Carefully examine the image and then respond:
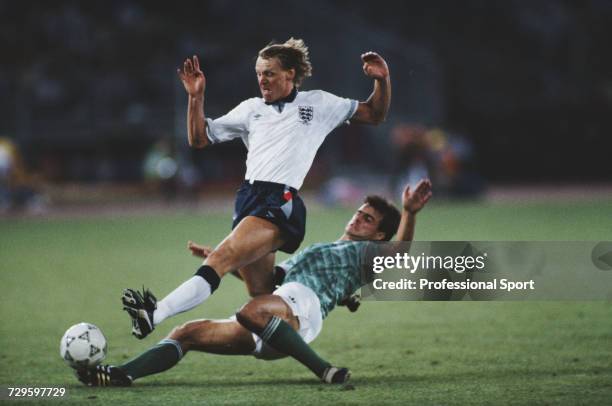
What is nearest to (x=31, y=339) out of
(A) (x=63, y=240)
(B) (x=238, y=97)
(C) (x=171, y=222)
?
(A) (x=63, y=240)

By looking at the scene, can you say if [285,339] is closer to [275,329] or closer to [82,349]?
[275,329]

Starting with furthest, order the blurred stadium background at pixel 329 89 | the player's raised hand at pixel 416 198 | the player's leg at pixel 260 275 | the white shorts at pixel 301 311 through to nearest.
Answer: the blurred stadium background at pixel 329 89 < the player's leg at pixel 260 275 < the player's raised hand at pixel 416 198 < the white shorts at pixel 301 311

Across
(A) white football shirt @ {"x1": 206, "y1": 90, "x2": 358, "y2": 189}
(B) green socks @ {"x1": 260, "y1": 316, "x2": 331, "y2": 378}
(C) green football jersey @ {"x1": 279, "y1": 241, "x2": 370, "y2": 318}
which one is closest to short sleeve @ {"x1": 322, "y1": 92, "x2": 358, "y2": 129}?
(A) white football shirt @ {"x1": 206, "y1": 90, "x2": 358, "y2": 189}

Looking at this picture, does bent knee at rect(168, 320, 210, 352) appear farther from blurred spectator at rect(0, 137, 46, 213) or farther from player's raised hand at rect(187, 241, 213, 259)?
blurred spectator at rect(0, 137, 46, 213)

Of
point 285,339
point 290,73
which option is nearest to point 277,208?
point 285,339

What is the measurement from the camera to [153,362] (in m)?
5.79

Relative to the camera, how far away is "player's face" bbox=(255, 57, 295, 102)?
20.0ft

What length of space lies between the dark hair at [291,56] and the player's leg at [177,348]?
161 centimetres

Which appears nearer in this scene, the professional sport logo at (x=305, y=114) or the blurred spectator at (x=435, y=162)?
the professional sport logo at (x=305, y=114)

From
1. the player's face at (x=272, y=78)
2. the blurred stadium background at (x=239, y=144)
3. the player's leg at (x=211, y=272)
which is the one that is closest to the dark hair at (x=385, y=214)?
the player's leg at (x=211, y=272)

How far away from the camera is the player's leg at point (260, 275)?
6137mm

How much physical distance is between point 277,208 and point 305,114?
2.19 feet

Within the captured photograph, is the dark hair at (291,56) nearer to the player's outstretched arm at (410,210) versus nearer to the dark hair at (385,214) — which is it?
the dark hair at (385,214)

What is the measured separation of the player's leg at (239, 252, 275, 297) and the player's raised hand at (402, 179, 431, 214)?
89 centimetres
